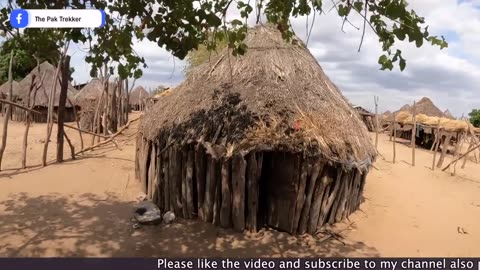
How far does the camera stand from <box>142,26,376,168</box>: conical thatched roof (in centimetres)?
615

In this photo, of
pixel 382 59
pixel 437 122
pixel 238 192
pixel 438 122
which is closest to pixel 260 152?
pixel 238 192

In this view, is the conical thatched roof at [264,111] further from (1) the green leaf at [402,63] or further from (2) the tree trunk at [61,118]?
(2) the tree trunk at [61,118]

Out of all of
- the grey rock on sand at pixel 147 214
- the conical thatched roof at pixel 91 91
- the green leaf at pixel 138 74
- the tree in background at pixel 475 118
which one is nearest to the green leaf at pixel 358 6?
the green leaf at pixel 138 74

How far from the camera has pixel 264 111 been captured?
6.54m

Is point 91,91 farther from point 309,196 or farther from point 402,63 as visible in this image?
point 402,63

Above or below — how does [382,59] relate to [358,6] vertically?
below

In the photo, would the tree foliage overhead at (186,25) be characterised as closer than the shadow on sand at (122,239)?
Yes

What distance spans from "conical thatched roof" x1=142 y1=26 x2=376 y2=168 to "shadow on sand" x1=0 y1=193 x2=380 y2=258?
1296mm

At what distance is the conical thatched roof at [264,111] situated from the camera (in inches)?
242

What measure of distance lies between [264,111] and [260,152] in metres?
0.75

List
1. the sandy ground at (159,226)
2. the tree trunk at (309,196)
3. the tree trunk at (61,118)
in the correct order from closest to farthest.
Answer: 1. the sandy ground at (159,226)
2. the tree trunk at (309,196)
3. the tree trunk at (61,118)

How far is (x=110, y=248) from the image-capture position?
220 inches

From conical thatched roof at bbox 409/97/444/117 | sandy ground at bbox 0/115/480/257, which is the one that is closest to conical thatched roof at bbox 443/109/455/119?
conical thatched roof at bbox 409/97/444/117

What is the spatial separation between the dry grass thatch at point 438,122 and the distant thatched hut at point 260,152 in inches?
353
